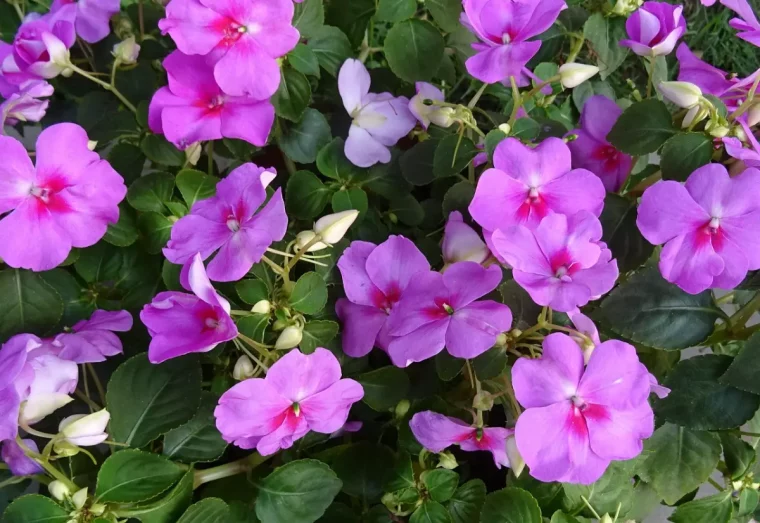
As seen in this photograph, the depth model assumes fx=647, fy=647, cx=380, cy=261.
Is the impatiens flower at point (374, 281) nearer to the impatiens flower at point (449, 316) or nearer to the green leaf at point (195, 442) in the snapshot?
the impatiens flower at point (449, 316)

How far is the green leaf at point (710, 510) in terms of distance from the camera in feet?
2.26

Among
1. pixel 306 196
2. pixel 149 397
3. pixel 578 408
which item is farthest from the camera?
pixel 306 196

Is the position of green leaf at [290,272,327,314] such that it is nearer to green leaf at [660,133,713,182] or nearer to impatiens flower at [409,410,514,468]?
impatiens flower at [409,410,514,468]

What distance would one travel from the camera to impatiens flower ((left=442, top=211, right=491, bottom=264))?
57cm

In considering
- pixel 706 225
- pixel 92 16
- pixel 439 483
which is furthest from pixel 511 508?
pixel 92 16

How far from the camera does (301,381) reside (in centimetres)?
51

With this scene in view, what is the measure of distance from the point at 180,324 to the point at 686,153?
0.45 meters

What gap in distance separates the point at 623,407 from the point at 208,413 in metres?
0.39

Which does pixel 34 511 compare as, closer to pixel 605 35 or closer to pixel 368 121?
pixel 368 121

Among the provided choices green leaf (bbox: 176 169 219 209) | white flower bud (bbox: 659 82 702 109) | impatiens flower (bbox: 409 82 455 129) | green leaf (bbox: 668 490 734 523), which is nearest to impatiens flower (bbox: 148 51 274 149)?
green leaf (bbox: 176 169 219 209)

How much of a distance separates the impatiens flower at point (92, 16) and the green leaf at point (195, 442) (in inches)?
17.6

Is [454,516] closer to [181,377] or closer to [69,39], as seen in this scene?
[181,377]

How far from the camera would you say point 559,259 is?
0.51 m

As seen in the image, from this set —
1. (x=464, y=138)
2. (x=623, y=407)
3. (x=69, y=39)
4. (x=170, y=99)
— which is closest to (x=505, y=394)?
(x=623, y=407)
